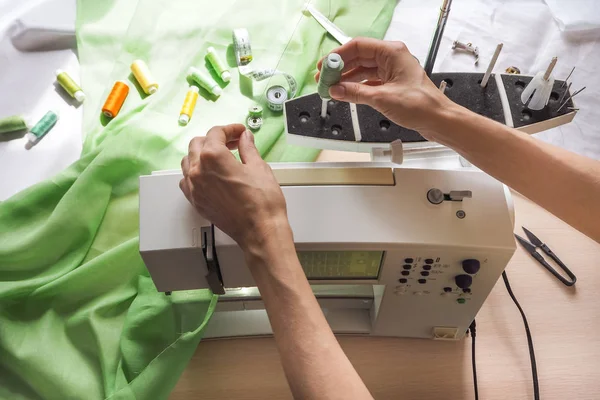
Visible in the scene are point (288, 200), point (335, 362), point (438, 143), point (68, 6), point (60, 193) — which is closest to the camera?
point (335, 362)

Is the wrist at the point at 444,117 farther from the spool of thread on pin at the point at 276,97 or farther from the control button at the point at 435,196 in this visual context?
the spool of thread on pin at the point at 276,97

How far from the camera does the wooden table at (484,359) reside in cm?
84

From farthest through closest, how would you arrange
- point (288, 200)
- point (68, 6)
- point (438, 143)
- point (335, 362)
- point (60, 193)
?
point (68, 6), point (60, 193), point (438, 143), point (288, 200), point (335, 362)

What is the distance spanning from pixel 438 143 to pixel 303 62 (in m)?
0.45

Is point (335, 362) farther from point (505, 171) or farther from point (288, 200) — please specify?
point (505, 171)

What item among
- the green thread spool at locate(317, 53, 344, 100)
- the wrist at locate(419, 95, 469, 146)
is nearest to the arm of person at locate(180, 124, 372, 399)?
the green thread spool at locate(317, 53, 344, 100)

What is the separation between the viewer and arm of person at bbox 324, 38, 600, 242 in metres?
0.71

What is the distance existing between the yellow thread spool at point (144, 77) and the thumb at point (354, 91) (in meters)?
0.58

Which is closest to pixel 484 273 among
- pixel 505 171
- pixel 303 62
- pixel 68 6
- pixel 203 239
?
pixel 505 171

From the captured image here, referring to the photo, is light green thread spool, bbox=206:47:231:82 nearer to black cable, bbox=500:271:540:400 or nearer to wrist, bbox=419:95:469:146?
wrist, bbox=419:95:469:146

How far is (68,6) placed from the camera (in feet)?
4.33

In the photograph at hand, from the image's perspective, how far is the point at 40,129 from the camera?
3.73 ft

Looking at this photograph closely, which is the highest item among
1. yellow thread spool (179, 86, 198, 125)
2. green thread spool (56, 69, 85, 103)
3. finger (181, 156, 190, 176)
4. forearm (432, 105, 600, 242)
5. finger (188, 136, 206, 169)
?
forearm (432, 105, 600, 242)

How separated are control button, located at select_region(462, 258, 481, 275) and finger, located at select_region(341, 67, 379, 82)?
0.35 metres
